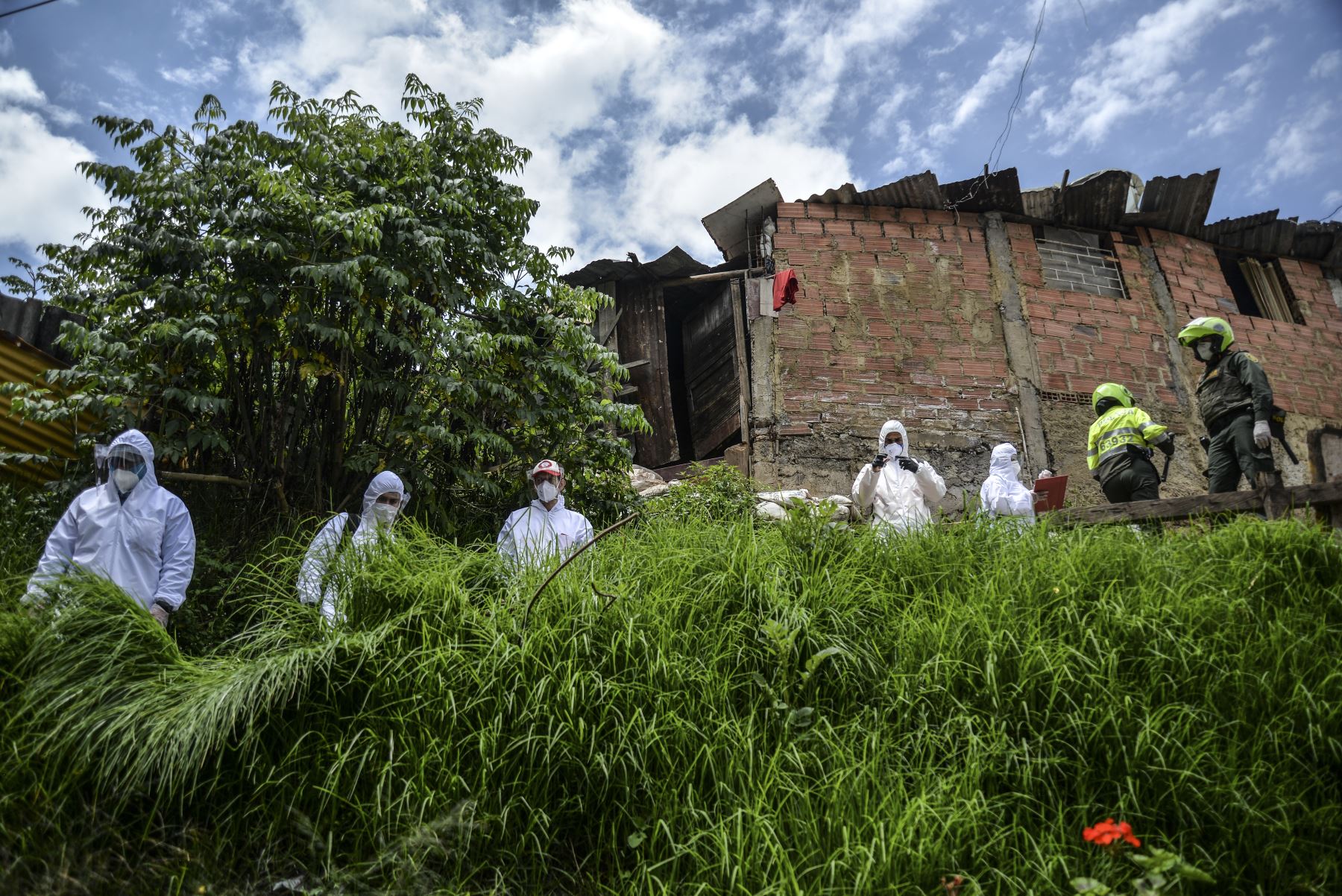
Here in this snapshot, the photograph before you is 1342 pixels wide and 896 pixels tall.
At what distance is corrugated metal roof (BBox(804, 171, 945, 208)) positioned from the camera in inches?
387

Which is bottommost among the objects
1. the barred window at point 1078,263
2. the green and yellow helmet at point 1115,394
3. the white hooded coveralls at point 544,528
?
the white hooded coveralls at point 544,528

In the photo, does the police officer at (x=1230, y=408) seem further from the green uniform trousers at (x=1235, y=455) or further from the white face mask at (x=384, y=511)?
the white face mask at (x=384, y=511)

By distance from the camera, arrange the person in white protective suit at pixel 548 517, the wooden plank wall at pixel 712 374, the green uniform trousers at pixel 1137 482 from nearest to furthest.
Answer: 1. the person in white protective suit at pixel 548 517
2. the green uniform trousers at pixel 1137 482
3. the wooden plank wall at pixel 712 374

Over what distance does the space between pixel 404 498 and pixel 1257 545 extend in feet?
13.8

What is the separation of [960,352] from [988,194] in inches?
81.3

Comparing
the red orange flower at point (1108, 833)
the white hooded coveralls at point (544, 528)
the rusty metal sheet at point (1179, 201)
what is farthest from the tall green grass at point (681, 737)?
the rusty metal sheet at point (1179, 201)

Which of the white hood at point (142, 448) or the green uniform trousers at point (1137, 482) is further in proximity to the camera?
the green uniform trousers at point (1137, 482)

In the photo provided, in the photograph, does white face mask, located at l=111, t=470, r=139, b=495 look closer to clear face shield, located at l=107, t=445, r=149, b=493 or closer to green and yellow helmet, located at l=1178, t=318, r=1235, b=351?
clear face shield, located at l=107, t=445, r=149, b=493

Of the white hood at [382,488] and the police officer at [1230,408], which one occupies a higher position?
the police officer at [1230,408]

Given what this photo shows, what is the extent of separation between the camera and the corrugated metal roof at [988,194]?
32.6ft

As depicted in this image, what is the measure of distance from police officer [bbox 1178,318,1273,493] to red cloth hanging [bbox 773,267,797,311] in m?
4.04

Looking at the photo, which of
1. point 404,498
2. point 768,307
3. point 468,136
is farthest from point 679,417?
point 404,498

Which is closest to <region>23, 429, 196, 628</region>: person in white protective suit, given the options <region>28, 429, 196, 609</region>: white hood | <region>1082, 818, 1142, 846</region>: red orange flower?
<region>28, 429, 196, 609</region>: white hood

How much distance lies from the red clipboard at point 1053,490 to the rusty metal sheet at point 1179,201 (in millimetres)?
6166
